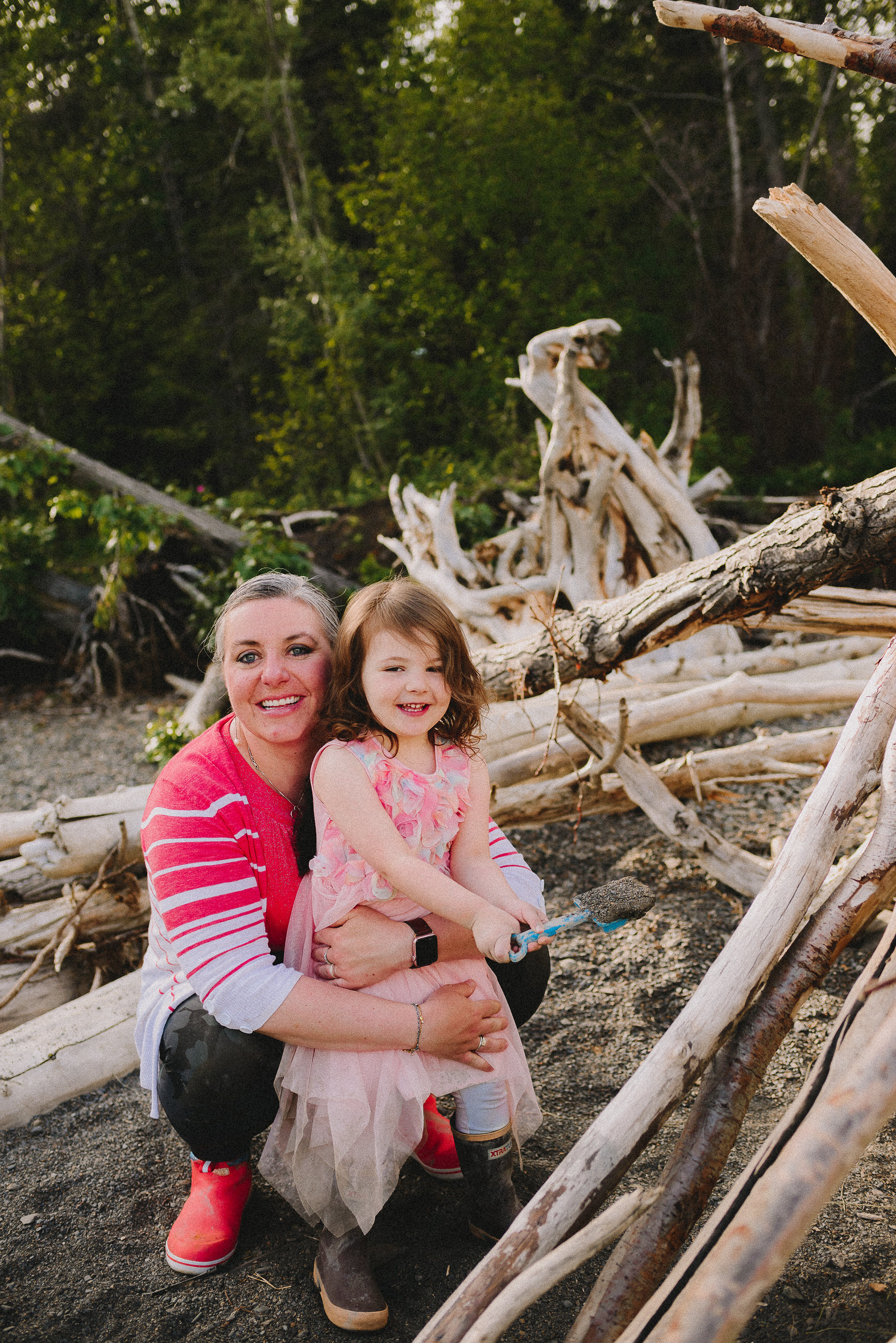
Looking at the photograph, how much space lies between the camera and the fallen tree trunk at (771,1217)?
998 millimetres

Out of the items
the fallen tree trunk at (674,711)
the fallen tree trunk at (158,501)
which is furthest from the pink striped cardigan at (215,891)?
the fallen tree trunk at (158,501)

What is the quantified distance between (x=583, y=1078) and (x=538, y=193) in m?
9.32

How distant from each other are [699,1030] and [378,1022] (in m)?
0.57

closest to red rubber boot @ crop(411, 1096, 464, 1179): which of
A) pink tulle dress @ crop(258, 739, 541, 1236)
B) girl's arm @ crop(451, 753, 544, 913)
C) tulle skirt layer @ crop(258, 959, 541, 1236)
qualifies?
pink tulle dress @ crop(258, 739, 541, 1236)

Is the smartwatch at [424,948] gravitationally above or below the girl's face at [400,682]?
below

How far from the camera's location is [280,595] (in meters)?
1.81

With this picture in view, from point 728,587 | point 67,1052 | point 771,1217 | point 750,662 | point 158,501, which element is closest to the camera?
point 771,1217

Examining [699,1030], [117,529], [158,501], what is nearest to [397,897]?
[699,1030]

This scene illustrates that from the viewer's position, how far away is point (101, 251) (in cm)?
1203

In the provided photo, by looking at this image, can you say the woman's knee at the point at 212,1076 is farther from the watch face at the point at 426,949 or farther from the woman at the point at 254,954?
the watch face at the point at 426,949

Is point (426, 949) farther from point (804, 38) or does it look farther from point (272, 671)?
point (804, 38)

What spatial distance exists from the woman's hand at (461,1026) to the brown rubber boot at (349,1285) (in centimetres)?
36

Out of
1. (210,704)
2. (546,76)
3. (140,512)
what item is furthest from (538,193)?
(210,704)

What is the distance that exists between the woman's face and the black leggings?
1.83 ft
